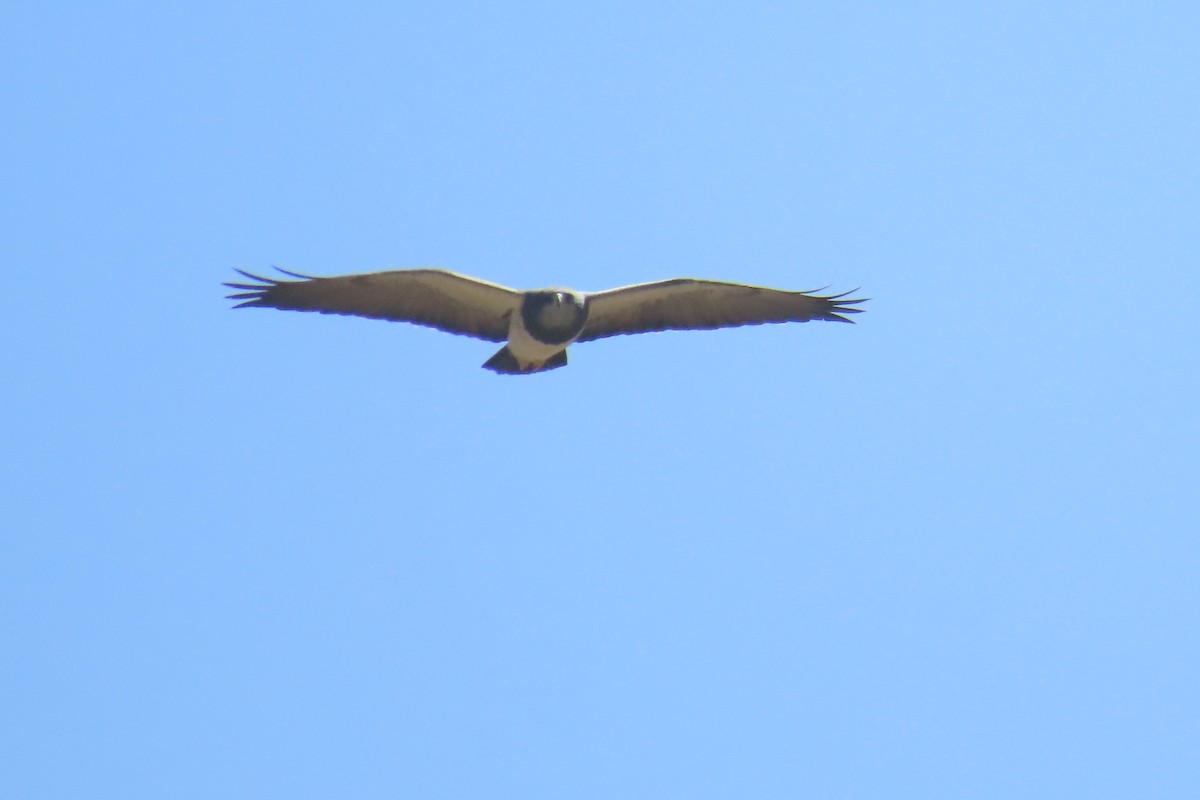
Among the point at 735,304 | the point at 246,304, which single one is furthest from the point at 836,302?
the point at 246,304

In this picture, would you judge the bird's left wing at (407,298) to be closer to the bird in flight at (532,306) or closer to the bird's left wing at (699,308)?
the bird in flight at (532,306)

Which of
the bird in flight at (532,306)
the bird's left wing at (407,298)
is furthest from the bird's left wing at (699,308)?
the bird's left wing at (407,298)

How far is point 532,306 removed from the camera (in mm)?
15430

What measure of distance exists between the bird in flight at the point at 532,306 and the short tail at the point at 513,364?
0.03 feet

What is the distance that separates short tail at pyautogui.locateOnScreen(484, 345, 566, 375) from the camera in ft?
51.8

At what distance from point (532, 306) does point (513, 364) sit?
2.35ft

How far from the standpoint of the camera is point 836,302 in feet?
54.5

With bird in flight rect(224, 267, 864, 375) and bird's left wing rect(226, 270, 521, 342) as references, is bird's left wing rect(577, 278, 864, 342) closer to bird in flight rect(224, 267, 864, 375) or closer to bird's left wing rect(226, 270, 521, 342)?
bird in flight rect(224, 267, 864, 375)

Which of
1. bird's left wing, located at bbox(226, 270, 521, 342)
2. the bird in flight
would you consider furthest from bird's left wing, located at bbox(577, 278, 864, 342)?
bird's left wing, located at bbox(226, 270, 521, 342)

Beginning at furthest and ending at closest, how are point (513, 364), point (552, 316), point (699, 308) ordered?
point (699, 308) < point (513, 364) < point (552, 316)

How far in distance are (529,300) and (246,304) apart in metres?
2.91

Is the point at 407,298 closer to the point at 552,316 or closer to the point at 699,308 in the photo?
the point at 552,316

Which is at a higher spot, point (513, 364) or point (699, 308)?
point (699, 308)

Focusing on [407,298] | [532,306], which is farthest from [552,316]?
[407,298]
